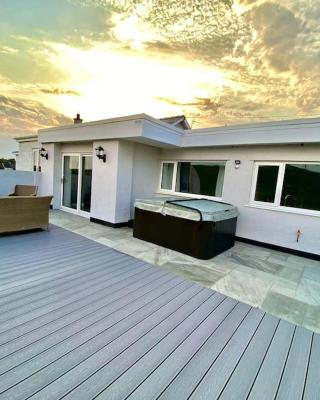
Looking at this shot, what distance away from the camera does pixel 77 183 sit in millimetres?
7512

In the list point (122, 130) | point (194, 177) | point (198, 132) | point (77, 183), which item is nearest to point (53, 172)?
point (77, 183)

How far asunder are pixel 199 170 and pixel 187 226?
2832 millimetres

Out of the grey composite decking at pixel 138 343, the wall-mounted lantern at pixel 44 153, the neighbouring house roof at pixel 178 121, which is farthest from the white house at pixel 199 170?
the neighbouring house roof at pixel 178 121

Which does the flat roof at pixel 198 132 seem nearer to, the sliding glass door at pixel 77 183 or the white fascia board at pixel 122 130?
the white fascia board at pixel 122 130

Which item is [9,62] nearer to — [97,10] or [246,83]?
[97,10]

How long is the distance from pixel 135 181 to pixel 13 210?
3.29 metres

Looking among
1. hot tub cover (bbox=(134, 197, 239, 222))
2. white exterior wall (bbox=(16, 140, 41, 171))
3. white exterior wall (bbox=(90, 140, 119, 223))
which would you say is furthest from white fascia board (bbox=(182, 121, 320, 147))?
white exterior wall (bbox=(16, 140, 41, 171))

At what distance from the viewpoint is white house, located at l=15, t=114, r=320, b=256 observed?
16.4ft

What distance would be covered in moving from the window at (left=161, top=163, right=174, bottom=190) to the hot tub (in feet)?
7.76

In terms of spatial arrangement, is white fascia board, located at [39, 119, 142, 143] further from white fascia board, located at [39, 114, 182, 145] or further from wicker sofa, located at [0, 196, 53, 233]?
wicker sofa, located at [0, 196, 53, 233]

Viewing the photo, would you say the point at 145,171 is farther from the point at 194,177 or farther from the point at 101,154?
the point at 194,177

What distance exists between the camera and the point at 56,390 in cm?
146

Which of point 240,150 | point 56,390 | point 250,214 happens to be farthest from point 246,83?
point 56,390

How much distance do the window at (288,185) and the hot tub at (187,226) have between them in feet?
3.49
